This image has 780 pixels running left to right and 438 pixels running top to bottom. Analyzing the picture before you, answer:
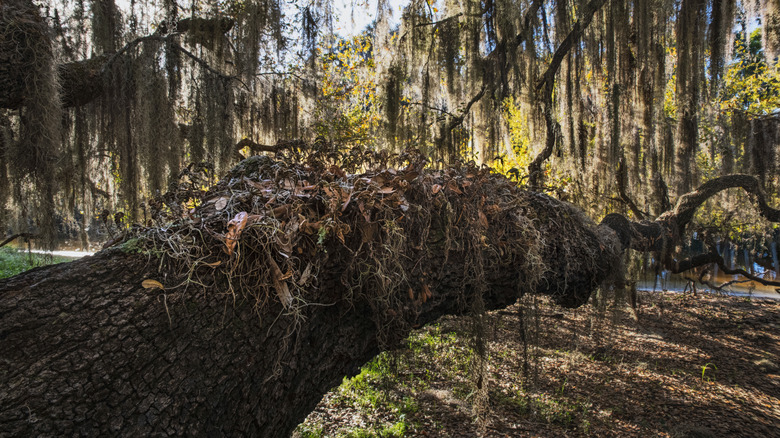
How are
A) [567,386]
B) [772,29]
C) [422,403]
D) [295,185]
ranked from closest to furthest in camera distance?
1. [295,185]
2. [772,29]
3. [422,403]
4. [567,386]

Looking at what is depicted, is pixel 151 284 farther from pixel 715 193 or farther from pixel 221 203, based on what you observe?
pixel 715 193

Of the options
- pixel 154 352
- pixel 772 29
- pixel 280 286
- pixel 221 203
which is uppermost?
pixel 772 29

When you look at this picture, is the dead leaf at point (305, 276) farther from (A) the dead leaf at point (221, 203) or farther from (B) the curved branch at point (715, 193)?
(B) the curved branch at point (715, 193)

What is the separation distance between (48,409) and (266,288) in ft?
1.88

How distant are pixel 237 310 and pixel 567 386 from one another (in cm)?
450

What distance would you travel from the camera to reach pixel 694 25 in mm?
3855

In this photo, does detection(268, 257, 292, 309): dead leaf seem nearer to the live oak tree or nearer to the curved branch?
the live oak tree

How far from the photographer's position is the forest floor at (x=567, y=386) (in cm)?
329

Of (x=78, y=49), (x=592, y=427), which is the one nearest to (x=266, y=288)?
(x=592, y=427)

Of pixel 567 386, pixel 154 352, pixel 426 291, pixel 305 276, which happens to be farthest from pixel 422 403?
pixel 154 352

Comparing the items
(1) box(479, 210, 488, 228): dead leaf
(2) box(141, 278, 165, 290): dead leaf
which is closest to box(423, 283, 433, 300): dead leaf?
(1) box(479, 210, 488, 228): dead leaf

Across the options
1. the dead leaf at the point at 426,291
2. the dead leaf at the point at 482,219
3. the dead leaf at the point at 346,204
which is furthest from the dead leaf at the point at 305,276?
the dead leaf at the point at 482,219

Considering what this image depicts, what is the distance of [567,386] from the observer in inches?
172

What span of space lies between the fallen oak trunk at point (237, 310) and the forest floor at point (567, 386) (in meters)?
0.63
